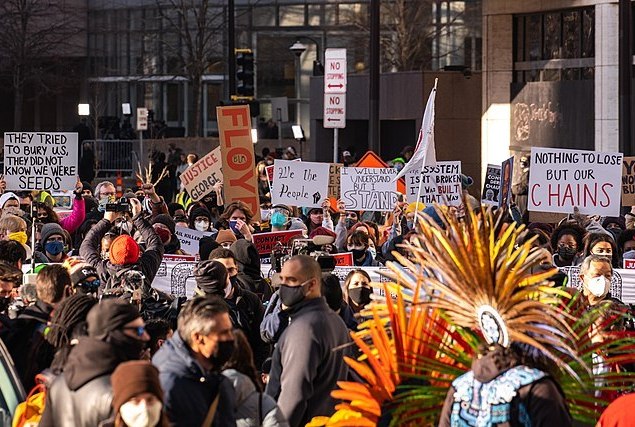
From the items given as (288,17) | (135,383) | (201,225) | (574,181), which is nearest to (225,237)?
(201,225)

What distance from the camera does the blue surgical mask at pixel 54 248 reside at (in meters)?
12.5

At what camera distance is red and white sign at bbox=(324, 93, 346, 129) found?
23953 millimetres

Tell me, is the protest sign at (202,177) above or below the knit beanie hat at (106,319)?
above

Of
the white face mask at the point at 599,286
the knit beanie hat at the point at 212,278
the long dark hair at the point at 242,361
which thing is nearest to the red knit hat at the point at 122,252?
the knit beanie hat at the point at 212,278

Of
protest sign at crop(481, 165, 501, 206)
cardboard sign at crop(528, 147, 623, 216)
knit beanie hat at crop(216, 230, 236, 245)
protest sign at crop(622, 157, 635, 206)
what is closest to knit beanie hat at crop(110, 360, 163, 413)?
knit beanie hat at crop(216, 230, 236, 245)

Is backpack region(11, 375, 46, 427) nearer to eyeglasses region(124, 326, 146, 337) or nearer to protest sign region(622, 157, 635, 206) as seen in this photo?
eyeglasses region(124, 326, 146, 337)

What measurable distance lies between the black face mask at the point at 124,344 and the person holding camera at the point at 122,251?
4072mm

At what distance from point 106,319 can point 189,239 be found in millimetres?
9280

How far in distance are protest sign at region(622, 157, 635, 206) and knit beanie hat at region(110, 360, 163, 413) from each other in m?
14.1

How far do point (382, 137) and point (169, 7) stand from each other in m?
19.1

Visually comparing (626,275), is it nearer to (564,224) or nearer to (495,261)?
(564,224)

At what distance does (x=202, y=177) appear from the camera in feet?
70.3

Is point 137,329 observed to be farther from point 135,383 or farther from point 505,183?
point 505,183

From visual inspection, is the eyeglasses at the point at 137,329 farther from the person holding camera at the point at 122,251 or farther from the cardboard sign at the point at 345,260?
the cardboard sign at the point at 345,260
